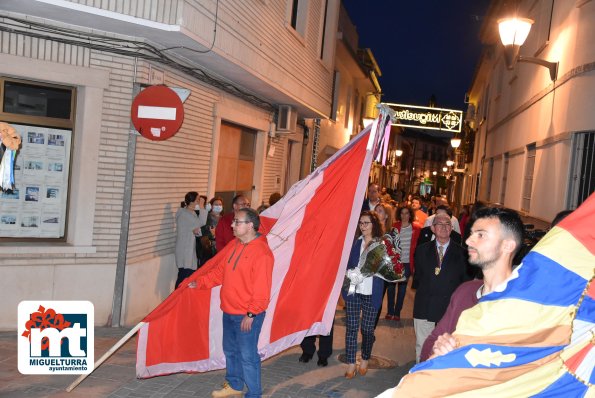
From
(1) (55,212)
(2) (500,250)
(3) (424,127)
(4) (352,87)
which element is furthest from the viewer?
(4) (352,87)

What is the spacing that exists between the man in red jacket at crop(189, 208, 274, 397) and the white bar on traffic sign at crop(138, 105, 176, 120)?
2639mm

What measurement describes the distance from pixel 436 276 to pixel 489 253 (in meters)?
3.32

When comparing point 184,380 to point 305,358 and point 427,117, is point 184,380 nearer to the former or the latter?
point 305,358

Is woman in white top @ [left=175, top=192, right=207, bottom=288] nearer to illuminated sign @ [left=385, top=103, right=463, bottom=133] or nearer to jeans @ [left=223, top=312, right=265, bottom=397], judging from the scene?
jeans @ [left=223, top=312, right=265, bottom=397]

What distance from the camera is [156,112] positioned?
26.2 feet

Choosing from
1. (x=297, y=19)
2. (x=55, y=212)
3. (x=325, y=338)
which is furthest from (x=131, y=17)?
(x=297, y=19)

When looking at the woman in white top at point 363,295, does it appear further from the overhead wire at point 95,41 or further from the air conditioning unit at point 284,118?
the air conditioning unit at point 284,118

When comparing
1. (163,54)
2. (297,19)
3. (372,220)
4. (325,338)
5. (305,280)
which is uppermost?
(297,19)

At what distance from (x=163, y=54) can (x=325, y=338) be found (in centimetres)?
475

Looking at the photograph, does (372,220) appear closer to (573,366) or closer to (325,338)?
(325,338)

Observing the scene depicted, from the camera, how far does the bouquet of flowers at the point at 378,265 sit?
7086 millimetres

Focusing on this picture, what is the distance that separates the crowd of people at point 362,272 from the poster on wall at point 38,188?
6.14ft

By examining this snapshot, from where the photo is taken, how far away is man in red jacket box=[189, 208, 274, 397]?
5.69m

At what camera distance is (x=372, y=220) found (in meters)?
7.41
